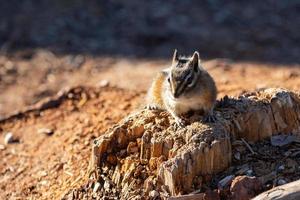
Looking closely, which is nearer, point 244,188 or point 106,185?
point 244,188

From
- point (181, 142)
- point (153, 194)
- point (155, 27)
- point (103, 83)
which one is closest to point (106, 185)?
point (153, 194)

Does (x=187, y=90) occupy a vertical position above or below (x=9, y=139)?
above

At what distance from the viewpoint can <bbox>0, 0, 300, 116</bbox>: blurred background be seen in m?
11.3

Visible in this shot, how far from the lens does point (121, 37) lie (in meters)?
12.4

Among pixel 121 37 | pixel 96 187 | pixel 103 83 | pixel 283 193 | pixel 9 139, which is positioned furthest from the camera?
pixel 121 37

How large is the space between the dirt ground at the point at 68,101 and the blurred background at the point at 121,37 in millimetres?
35

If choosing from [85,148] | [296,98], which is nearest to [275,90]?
[296,98]

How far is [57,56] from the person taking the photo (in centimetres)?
1209

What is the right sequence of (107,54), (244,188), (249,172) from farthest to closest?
(107,54) → (249,172) → (244,188)

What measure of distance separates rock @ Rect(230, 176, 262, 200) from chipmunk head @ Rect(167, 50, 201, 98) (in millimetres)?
1009

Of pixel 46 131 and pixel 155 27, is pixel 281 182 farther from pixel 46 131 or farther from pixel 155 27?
pixel 155 27

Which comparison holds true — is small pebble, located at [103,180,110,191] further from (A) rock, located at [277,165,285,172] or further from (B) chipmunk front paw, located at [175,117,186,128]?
(A) rock, located at [277,165,285,172]

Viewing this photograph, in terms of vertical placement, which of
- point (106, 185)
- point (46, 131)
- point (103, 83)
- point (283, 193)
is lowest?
point (283, 193)

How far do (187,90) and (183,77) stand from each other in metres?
0.13
